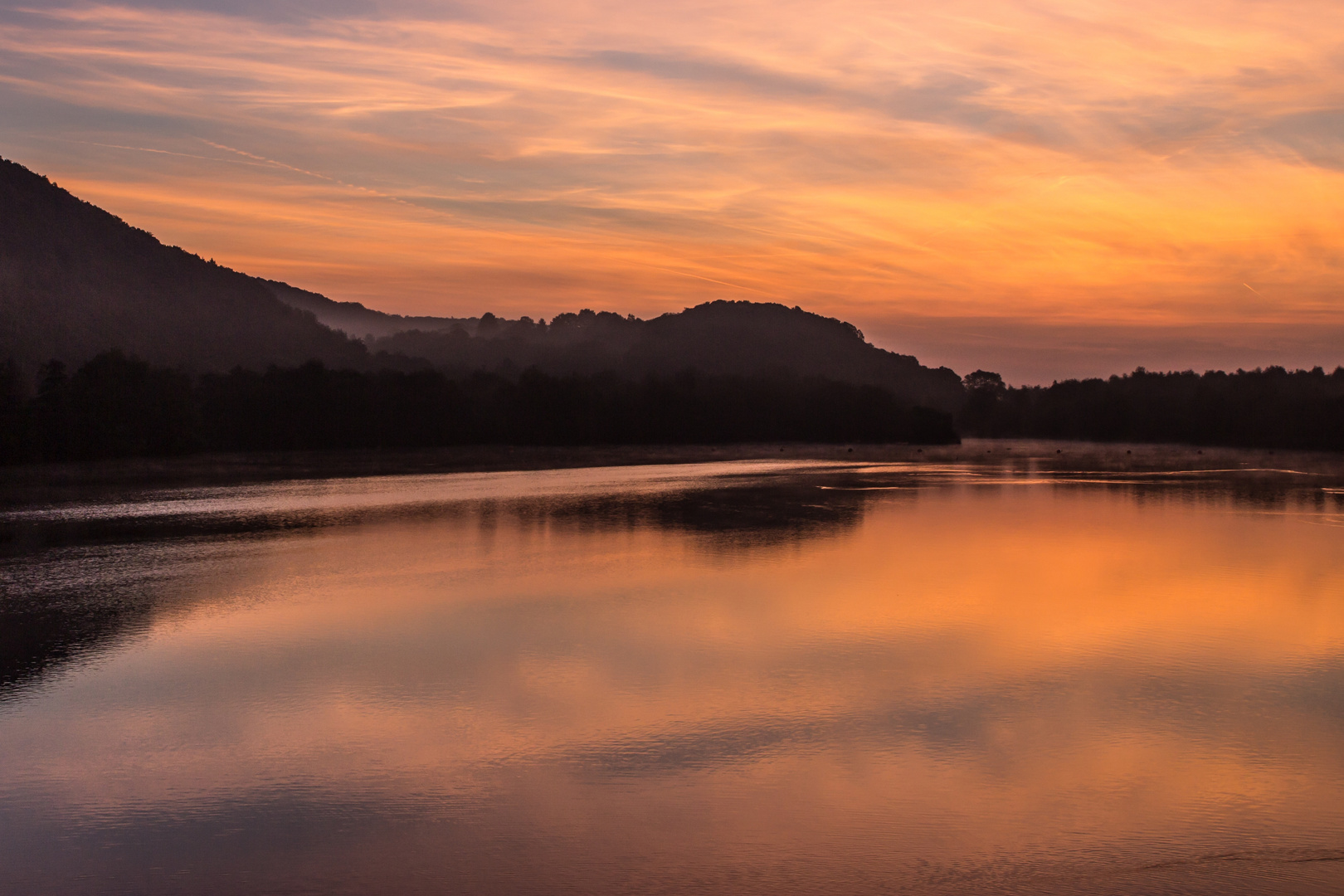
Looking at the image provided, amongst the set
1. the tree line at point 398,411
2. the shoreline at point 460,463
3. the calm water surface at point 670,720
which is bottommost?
the calm water surface at point 670,720

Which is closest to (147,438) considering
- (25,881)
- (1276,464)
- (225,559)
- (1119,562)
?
(225,559)

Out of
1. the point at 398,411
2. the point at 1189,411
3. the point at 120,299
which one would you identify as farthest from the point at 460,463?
the point at 1189,411

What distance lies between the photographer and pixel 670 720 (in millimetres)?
11367

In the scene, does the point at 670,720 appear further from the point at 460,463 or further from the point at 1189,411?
the point at 1189,411

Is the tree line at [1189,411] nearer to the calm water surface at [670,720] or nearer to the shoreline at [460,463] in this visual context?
the shoreline at [460,463]

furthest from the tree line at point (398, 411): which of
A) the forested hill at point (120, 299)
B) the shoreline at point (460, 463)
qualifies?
the forested hill at point (120, 299)

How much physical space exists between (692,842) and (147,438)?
2646 inches

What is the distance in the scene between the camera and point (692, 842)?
323 inches

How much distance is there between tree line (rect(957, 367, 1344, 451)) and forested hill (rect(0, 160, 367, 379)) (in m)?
115

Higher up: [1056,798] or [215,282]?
[215,282]

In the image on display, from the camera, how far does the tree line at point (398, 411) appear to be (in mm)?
62875

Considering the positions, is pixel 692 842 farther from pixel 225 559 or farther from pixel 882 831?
pixel 225 559

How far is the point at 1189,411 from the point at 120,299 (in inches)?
5970

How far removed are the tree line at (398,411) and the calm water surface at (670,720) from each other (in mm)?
42446
